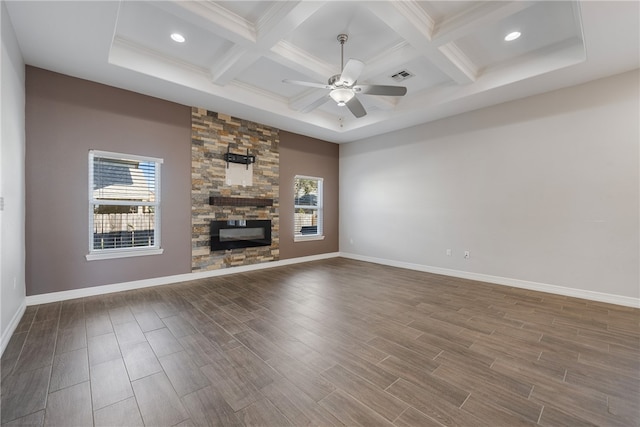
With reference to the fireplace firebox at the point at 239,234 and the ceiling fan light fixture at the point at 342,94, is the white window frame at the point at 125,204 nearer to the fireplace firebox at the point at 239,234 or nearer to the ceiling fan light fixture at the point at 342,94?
the fireplace firebox at the point at 239,234

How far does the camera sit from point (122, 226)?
4.28 meters

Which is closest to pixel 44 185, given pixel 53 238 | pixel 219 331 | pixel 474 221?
pixel 53 238

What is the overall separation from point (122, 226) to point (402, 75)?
5.08 meters

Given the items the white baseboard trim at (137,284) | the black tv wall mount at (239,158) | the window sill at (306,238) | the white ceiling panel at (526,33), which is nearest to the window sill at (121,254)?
the white baseboard trim at (137,284)

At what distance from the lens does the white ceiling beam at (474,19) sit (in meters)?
2.70

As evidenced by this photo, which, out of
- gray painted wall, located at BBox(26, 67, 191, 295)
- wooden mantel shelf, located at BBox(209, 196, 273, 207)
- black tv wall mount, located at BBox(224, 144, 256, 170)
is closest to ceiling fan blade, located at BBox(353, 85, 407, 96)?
black tv wall mount, located at BBox(224, 144, 256, 170)

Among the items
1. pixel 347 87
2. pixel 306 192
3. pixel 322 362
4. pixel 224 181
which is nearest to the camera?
pixel 322 362

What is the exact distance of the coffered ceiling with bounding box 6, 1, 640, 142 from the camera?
9.02 feet

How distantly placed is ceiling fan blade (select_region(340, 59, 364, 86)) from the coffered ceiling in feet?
1.63

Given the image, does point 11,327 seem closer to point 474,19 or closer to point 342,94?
point 342,94

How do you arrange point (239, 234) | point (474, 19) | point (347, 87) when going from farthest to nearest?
point (239, 234) < point (347, 87) < point (474, 19)

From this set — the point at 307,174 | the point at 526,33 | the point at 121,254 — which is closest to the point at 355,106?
the point at 526,33

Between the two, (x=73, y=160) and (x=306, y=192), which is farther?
(x=306, y=192)

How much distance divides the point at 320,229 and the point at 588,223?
509 centimetres
